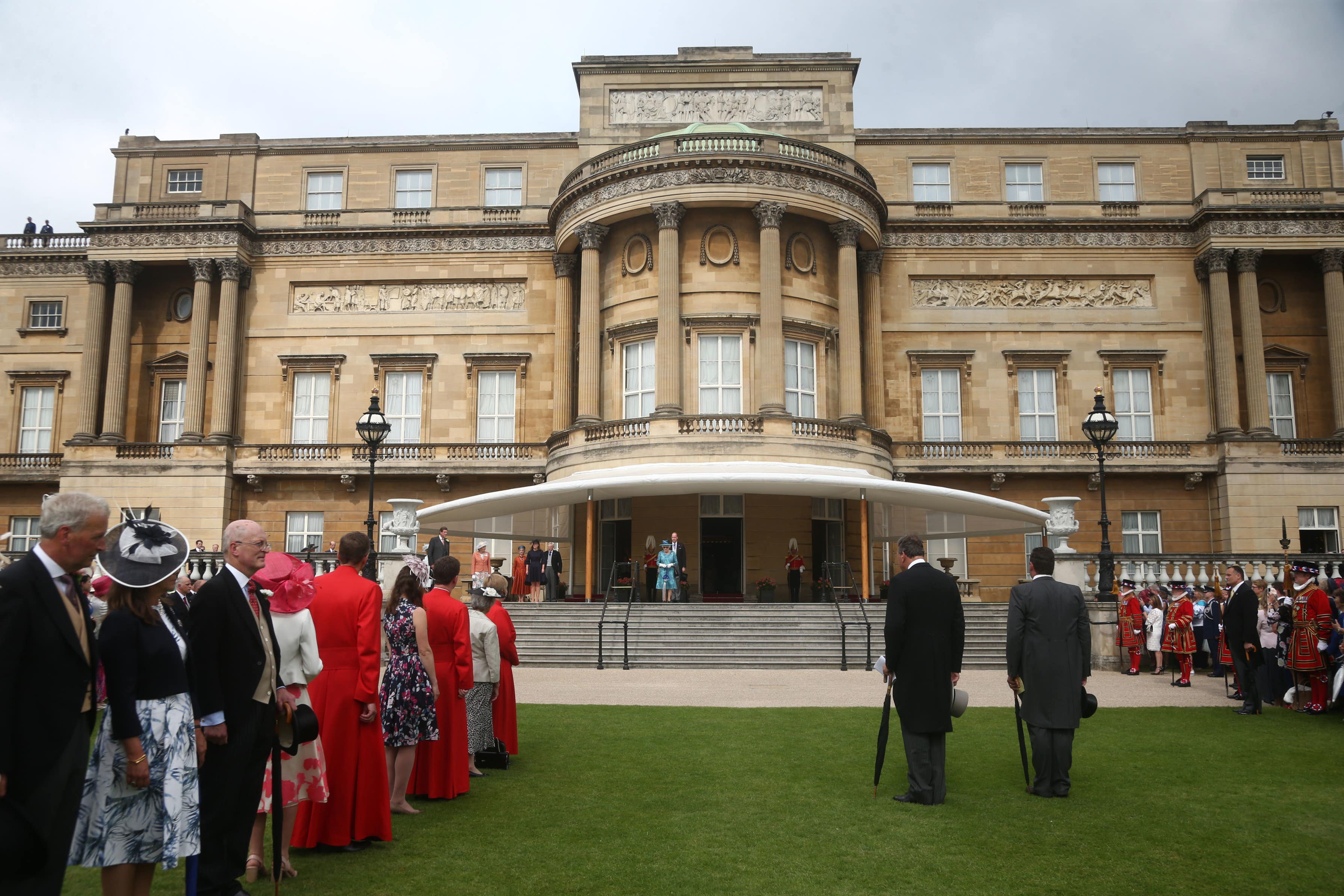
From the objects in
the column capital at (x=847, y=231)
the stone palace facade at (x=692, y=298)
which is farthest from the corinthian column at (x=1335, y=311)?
the column capital at (x=847, y=231)

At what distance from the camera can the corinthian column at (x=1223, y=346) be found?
101 feet

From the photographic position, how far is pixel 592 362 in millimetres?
28766

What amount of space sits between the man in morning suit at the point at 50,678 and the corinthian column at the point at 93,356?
3137cm

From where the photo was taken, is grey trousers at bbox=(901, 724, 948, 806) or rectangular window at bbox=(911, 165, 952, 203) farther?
rectangular window at bbox=(911, 165, 952, 203)

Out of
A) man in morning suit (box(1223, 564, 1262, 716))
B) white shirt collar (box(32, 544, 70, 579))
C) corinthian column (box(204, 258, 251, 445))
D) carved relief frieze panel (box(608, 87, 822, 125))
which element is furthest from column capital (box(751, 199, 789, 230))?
white shirt collar (box(32, 544, 70, 579))

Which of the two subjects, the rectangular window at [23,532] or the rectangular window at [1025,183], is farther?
the rectangular window at [1025,183]

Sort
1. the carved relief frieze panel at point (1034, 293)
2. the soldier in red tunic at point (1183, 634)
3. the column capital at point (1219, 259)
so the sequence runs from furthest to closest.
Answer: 1. the carved relief frieze panel at point (1034, 293)
2. the column capital at point (1219, 259)
3. the soldier in red tunic at point (1183, 634)

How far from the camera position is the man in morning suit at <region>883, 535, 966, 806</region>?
753 cm

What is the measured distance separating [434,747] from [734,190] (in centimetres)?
2222

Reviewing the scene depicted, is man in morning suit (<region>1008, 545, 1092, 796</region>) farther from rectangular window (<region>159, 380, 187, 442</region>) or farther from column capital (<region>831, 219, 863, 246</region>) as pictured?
rectangular window (<region>159, 380, 187, 442</region>)

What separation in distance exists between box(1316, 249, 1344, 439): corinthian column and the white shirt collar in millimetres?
35300

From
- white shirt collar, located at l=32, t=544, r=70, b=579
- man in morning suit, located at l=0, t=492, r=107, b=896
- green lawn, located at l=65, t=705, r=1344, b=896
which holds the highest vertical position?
white shirt collar, located at l=32, t=544, r=70, b=579

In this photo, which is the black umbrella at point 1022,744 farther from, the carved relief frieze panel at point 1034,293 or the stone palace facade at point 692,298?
the carved relief frieze panel at point 1034,293

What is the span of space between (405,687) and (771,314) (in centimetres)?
2130
